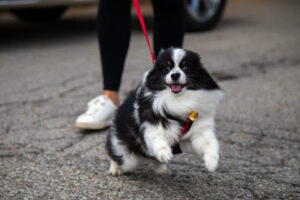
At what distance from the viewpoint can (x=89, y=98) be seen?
3.16 meters

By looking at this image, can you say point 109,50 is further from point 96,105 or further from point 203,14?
point 203,14

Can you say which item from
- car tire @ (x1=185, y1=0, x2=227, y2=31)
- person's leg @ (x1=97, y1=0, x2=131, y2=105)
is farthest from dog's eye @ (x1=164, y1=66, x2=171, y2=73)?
car tire @ (x1=185, y1=0, x2=227, y2=31)

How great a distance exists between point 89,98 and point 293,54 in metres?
2.22

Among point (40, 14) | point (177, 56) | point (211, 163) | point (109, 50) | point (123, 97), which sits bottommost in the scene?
point (40, 14)

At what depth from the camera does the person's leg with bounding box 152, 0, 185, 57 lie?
238cm

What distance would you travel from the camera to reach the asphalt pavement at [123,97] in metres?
1.87

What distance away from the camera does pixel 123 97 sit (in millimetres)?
3146

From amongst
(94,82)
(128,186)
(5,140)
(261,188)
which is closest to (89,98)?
(94,82)

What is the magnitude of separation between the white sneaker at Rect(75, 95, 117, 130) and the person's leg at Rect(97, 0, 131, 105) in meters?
0.09

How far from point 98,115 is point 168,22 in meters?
0.65

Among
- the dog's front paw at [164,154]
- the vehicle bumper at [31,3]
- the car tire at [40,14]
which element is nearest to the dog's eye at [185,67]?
the dog's front paw at [164,154]

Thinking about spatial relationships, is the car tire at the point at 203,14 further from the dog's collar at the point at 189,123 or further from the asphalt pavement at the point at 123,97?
the dog's collar at the point at 189,123

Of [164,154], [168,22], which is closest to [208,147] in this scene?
[164,154]

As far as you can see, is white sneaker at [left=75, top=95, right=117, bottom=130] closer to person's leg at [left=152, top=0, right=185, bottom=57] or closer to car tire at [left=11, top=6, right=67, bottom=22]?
person's leg at [left=152, top=0, right=185, bottom=57]
